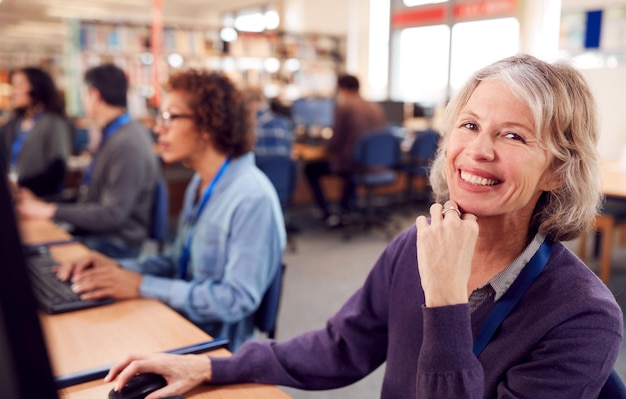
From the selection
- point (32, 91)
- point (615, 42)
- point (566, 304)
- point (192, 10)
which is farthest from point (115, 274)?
point (192, 10)

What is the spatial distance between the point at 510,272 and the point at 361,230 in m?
4.70

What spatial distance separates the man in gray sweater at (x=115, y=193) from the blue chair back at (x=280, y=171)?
5.80 feet

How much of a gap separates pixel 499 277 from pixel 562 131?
0.27m

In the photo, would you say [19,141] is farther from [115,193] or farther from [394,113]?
[394,113]

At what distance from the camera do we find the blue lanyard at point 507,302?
0.93 meters

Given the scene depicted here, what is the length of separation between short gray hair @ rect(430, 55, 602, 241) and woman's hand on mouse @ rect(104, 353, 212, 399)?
675 mm

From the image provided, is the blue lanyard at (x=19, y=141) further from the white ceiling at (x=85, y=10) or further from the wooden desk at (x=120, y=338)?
the white ceiling at (x=85, y=10)

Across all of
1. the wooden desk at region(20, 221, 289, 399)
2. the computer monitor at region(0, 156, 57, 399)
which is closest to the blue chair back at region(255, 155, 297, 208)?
the wooden desk at region(20, 221, 289, 399)

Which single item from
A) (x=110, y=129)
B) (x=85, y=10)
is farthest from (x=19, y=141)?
(x=85, y=10)

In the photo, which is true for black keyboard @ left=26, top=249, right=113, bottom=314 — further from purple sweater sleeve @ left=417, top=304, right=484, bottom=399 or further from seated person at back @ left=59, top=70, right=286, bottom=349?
purple sweater sleeve @ left=417, top=304, right=484, bottom=399

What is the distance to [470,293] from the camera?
1018 mm

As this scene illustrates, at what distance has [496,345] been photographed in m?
0.92

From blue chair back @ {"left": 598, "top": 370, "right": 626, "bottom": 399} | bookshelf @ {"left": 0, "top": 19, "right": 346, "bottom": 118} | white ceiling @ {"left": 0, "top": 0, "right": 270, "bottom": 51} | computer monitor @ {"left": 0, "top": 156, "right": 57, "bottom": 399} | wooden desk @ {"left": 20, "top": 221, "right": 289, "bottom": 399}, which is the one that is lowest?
wooden desk @ {"left": 20, "top": 221, "right": 289, "bottom": 399}

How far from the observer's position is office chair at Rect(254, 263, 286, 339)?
166 cm
